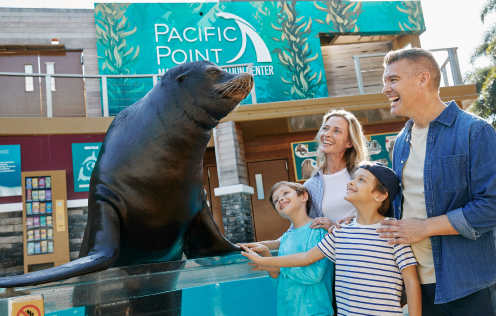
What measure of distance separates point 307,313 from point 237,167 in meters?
5.91

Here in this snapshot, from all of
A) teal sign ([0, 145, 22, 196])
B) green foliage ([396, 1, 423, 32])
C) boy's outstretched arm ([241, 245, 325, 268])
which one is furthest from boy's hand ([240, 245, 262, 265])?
green foliage ([396, 1, 423, 32])

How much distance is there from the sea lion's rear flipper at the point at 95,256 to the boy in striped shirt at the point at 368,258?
0.76 m

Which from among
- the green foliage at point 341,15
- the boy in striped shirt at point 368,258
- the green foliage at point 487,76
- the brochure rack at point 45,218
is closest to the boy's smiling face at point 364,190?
the boy in striped shirt at point 368,258

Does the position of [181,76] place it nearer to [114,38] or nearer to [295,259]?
[295,259]

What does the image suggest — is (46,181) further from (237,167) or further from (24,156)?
(237,167)

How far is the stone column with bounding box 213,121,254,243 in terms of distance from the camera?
7.77 meters

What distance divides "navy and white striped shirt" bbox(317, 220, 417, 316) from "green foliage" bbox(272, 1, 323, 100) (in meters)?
8.80

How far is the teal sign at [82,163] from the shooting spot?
7.85m

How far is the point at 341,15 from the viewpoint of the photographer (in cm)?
1133

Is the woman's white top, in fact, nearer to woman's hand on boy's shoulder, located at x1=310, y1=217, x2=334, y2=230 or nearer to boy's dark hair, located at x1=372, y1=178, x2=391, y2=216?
woman's hand on boy's shoulder, located at x1=310, y1=217, x2=334, y2=230

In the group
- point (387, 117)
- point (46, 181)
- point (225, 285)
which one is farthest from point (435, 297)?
point (387, 117)

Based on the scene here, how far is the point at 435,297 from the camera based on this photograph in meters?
1.69

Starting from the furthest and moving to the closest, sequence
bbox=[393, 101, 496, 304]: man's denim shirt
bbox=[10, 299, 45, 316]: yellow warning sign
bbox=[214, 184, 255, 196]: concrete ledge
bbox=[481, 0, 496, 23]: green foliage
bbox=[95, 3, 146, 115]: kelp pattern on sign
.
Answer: bbox=[481, 0, 496, 23]: green foliage
bbox=[95, 3, 146, 115]: kelp pattern on sign
bbox=[214, 184, 255, 196]: concrete ledge
bbox=[393, 101, 496, 304]: man's denim shirt
bbox=[10, 299, 45, 316]: yellow warning sign

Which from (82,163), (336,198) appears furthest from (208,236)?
(82,163)
